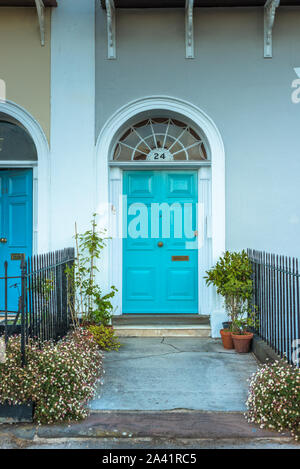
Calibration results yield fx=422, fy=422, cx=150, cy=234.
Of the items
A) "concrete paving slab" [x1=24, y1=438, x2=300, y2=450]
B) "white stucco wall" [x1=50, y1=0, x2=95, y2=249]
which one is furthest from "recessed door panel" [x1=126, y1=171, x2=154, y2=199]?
"concrete paving slab" [x1=24, y1=438, x2=300, y2=450]

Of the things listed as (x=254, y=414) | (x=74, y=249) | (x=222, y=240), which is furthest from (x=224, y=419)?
(x=74, y=249)

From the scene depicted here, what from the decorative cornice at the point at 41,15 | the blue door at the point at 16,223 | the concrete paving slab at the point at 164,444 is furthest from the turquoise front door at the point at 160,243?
the concrete paving slab at the point at 164,444

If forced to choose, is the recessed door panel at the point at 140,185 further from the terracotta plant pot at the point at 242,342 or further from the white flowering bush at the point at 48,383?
the white flowering bush at the point at 48,383

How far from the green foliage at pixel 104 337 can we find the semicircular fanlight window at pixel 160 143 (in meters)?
2.78

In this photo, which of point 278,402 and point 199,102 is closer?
point 278,402

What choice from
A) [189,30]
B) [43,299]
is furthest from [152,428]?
[189,30]

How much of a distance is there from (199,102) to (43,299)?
12.7ft

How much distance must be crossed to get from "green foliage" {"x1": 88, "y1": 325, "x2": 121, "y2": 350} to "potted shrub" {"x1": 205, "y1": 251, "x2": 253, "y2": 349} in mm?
1543

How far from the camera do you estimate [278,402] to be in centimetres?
357

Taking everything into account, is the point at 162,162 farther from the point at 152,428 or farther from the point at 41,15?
the point at 152,428

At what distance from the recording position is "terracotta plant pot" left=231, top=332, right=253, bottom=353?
225 inches

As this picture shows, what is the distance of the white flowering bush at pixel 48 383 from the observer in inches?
147

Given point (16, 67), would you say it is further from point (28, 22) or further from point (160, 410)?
point (160, 410)

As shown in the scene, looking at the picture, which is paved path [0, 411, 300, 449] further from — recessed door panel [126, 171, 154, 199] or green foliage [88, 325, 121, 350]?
recessed door panel [126, 171, 154, 199]
